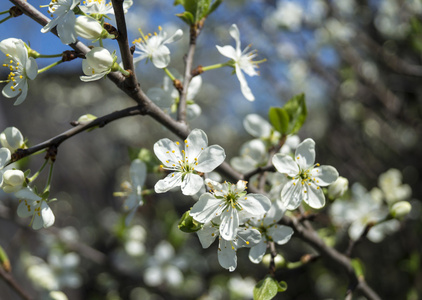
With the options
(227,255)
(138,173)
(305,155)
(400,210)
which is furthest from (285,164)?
(400,210)

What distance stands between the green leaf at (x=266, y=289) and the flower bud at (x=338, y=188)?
0.36m

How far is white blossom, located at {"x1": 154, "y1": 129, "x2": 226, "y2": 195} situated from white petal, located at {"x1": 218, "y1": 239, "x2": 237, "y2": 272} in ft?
0.61

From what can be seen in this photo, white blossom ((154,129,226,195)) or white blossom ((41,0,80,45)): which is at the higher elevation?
white blossom ((41,0,80,45))

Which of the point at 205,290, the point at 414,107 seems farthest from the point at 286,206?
the point at 414,107

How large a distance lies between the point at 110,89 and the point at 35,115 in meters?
1.37

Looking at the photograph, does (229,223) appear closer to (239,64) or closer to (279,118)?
(279,118)

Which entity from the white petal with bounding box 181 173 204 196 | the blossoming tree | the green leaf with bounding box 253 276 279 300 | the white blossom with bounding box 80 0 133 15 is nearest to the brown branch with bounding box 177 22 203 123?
the blossoming tree

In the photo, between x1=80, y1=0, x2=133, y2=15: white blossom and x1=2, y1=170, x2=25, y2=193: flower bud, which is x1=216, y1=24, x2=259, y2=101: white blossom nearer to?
x1=80, y1=0, x2=133, y2=15: white blossom

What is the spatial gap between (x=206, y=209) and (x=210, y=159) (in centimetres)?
14

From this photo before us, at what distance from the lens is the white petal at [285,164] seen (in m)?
1.11

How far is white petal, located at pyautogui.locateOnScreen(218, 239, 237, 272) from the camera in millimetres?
1037

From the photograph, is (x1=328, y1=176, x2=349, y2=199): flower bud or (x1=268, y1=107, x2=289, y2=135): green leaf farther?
(x1=268, y1=107, x2=289, y2=135): green leaf

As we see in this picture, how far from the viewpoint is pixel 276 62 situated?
4.52m

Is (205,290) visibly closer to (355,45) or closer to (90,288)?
(90,288)
